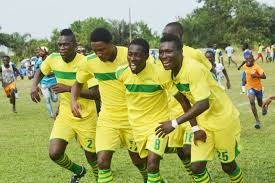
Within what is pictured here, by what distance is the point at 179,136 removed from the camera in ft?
22.2

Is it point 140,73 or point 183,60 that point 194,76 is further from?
point 140,73

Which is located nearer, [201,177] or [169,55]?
[169,55]

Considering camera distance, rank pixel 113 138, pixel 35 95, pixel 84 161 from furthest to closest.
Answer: pixel 84 161 < pixel 35 95 < pixel 113 138

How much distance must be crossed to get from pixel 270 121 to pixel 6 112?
9.60 meters

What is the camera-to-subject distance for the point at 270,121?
43.7ft

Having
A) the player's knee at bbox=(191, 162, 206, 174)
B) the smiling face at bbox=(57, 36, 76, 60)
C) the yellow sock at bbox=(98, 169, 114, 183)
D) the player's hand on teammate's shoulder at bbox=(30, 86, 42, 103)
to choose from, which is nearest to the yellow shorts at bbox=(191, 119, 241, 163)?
the player's knee at bbox=(191, 162, 206, 174)

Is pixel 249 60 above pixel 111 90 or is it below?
below

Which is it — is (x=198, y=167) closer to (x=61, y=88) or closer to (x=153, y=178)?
(x=153, y=178)

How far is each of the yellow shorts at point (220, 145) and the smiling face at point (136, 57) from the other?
1.03 meters

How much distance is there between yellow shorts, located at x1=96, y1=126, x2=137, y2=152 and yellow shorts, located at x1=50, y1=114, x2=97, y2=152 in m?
0.52

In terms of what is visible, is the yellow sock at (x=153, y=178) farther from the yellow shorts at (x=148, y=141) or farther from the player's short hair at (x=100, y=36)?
the player's short hair at (x=100, y=36)

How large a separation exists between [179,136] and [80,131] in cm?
130

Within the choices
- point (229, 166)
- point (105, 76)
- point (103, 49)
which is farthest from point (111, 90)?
point (229, 166)

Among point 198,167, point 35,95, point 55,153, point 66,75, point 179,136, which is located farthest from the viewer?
point 35,95
